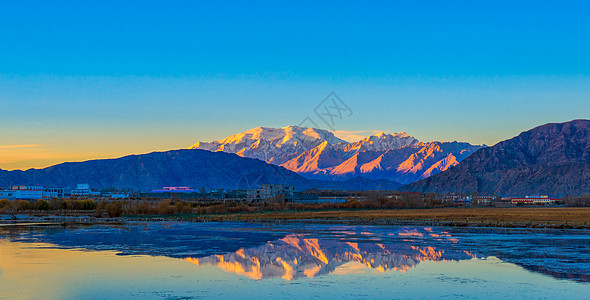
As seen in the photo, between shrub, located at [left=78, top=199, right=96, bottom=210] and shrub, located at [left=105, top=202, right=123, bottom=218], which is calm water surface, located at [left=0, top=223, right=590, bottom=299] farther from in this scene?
shrub, located at [left=78, top=199, right=96, bottom=210]

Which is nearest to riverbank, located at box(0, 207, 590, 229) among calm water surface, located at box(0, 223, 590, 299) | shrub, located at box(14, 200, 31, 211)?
calm water surface, located at box(0, 223, 590, 299)

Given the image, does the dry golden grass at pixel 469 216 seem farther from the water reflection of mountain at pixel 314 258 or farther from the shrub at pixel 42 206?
the shrub at pixel 42 206

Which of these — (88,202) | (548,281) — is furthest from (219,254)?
(88,202)

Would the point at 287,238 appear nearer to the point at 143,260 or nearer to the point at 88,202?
the point at 143,260

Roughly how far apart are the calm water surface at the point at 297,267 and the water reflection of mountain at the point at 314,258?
0.18ft

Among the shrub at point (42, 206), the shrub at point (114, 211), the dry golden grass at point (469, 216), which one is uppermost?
the shrub at point (42, 206)

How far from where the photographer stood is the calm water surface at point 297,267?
23.6 m

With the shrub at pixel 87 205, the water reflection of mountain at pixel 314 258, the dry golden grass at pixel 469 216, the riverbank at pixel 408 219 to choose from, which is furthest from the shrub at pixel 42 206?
the water reflection of mountain at pixel 314 258

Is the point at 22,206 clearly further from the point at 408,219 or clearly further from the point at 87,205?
the point at 408,219

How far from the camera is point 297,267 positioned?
100 feet

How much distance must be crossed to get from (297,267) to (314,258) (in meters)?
3.52

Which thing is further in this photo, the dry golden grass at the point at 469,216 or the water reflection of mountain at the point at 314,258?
the dry golden grass at the point at 469,216

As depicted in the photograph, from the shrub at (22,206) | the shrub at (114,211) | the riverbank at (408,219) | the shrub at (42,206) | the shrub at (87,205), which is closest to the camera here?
the riverbank at (408,219)

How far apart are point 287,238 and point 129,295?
25.5m
